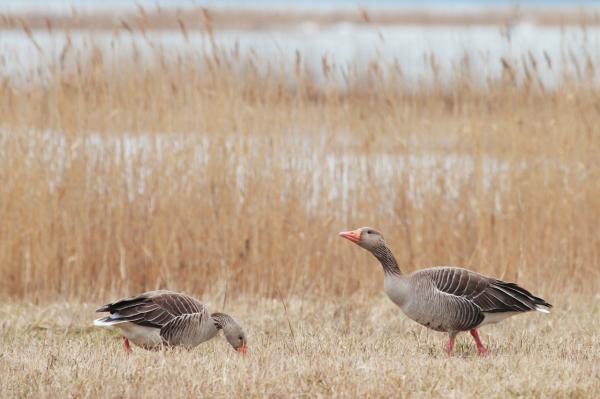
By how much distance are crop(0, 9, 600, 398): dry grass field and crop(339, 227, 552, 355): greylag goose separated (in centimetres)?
166

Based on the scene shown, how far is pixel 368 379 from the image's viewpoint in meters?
6.04

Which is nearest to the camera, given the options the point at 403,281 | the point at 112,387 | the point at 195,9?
the point at 112,387

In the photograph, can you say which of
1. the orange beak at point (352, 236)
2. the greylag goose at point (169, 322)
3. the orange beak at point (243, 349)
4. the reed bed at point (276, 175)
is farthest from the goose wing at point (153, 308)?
the reed bed at point (276, 175)

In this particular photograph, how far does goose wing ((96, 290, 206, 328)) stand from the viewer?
693 centimetres

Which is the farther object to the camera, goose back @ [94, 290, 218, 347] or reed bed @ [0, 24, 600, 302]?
reed bed @ [0, 24, 600, 302]

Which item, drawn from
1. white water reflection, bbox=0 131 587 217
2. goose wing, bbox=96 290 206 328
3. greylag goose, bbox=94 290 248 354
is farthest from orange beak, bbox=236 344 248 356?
white water reflection, bbox=0 131 587 217

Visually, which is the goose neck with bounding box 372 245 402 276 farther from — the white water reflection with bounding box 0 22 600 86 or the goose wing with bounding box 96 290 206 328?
the white water reflection with bounding box 0 22 600 86

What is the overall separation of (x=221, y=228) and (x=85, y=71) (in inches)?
86.6

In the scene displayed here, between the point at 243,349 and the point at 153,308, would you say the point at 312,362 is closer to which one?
the point at 243,349

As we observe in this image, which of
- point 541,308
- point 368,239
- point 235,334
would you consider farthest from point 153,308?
point 541,308

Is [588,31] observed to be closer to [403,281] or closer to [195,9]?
[195,9]

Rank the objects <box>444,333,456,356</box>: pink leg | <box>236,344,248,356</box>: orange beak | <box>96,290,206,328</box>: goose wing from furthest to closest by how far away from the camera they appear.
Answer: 1. <box>444,333,456,356</box>: pink leg
2. <box>236,344,248,356</box>: orange beak
3. <box>96,290,206,328</box>: goose wing

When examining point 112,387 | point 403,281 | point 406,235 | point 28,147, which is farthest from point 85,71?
point 112,387

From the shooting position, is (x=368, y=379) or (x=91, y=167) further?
(x=91, y=167)
